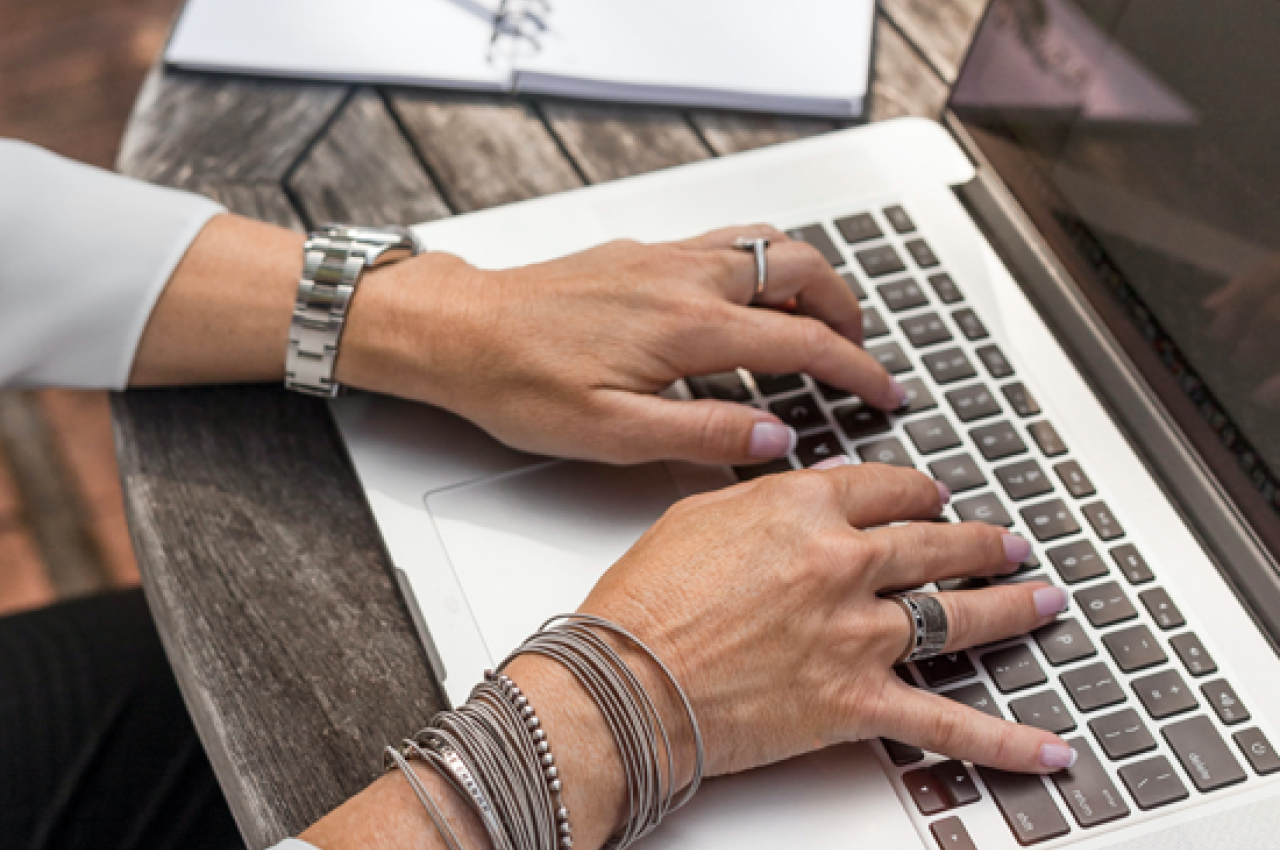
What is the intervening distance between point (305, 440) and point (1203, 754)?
623 mm

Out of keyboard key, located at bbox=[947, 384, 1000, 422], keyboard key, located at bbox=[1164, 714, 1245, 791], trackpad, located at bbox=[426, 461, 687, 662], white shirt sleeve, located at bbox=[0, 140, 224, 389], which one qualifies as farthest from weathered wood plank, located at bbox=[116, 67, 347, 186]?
keyboard key, located at bbox=[1164, 714, 1245, 791]

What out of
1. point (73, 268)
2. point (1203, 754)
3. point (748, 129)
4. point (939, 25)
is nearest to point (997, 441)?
point (1203, 754)

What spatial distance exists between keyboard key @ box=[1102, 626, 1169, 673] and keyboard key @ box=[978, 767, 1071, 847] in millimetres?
100

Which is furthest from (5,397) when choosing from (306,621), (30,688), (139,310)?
(306,621)

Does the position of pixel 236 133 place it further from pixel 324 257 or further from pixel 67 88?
pixel 67 88

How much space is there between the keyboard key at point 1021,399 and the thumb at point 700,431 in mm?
182

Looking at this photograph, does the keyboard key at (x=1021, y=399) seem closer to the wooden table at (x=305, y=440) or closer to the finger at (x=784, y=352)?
the finger at (x=784, y=352)

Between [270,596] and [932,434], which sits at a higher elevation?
[932,434]

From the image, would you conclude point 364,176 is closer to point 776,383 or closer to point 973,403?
point 776,383

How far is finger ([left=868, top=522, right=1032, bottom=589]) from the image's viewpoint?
2.26 feet

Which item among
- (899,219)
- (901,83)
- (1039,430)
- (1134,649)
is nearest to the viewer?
(1134,649)

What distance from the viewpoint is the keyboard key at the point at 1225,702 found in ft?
2.21

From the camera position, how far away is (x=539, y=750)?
23.3 inches

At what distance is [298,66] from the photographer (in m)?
0.97
